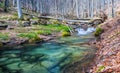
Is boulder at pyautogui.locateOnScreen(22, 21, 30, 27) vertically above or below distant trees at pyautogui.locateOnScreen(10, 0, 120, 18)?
below

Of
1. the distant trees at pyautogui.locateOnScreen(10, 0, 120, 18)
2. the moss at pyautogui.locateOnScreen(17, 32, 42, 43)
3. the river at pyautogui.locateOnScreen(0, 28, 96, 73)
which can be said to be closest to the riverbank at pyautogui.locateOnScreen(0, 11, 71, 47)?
the moss at pyautogui.locateOnScreen(17, 32, 42, 43)

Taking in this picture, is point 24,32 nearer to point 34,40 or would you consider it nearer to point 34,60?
point 34,40

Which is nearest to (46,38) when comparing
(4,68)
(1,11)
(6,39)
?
(6,39)

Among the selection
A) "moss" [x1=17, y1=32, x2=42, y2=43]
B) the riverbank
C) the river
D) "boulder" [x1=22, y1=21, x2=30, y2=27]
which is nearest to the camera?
the river

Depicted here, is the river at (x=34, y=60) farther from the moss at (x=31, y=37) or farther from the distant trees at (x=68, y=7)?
the distant trees at (x=68, y=7)

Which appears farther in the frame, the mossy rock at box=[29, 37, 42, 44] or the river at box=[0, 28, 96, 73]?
the mossy rock at box=[29, 37, 42, 44]

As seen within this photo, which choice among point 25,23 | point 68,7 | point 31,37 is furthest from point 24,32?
point 68,7

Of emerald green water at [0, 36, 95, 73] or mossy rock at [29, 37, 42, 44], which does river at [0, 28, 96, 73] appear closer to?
emerald green water at [0, 36, 95, 73]

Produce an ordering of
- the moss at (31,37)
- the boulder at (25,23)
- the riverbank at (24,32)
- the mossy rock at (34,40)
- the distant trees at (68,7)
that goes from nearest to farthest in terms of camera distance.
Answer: the riverbank at (24,32) → the mossy rock at (34,40) → the moss at (31,37) → the boulder at (25,23) → the distant trees at (68,7)

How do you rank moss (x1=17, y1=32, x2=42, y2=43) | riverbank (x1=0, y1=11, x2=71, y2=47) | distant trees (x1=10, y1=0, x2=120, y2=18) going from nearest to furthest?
riverbank (x1=0, y1=11, x2=71, y2=47)
moss (x1=17, y1=32, x2=42, y2=43)
distant trees (x1=10, y1=0, x2=120, y2=18)

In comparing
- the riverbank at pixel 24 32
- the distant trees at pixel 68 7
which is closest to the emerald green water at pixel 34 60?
the riverbank at pixel 24 32

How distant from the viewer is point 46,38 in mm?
21875

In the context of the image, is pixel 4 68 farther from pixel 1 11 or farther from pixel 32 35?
pixel 1 11

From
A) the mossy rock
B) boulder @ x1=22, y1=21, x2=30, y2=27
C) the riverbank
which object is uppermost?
boulder @ x1=22, y1=21, x2=30, y2=27
